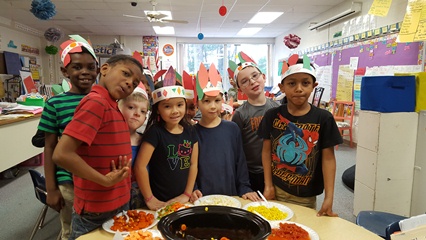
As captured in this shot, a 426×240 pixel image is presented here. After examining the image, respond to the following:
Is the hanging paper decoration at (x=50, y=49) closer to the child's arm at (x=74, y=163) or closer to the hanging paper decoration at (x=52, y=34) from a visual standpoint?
the hanging paper decoration at (x=52, y=34)

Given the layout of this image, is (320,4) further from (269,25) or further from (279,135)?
(279,135)

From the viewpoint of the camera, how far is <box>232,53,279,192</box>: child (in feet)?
5.79

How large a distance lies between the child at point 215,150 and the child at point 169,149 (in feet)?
0.26

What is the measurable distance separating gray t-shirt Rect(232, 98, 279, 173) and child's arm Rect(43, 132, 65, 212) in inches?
40.2

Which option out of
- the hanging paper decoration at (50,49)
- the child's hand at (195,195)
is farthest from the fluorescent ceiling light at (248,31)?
the child's hand at (195,195)

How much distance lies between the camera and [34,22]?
750 centimetres

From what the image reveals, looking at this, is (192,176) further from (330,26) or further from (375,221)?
(330,26)

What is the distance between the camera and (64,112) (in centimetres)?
135

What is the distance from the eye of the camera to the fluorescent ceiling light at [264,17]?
266 inches

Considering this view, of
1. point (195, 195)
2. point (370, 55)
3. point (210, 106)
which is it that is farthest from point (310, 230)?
point (370, 55)

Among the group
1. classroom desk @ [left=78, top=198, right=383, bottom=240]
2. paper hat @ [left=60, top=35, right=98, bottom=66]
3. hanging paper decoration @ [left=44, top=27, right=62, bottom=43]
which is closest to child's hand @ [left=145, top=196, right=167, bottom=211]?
classroom desk @ [left=78, top=198, right=383, bottom=240]

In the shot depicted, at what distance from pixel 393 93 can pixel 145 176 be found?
2.03 meters

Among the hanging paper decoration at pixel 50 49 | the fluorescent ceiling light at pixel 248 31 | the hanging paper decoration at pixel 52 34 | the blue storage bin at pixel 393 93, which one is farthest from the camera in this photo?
the fluorescent ceiling light at pixel 248 31

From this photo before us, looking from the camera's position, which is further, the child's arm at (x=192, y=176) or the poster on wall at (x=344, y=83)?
the poster on wall at (x=344, y=83)
